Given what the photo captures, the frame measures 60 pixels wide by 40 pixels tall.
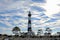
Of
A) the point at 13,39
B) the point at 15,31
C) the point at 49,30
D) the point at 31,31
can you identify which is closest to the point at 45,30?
the point at 49,30

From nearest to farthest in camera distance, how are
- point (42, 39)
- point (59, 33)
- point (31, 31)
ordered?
point (42, 39), point (59, 33), point (31, 31)

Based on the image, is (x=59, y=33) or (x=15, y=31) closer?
(x=59, y=33)

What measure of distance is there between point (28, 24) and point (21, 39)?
1495 cm

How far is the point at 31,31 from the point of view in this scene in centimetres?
9194

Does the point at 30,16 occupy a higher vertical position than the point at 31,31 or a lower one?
higher

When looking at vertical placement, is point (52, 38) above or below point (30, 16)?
below

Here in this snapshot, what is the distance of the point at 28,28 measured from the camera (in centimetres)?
9106

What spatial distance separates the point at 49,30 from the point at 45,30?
252cm

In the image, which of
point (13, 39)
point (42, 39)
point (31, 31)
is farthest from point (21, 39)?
point (31, 31)

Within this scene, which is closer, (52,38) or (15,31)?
(52,38)

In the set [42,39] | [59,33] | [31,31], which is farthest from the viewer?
[31,31]

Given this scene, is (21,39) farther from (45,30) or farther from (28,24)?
(45,30)

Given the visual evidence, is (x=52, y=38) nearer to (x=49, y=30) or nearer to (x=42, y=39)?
(x=42, y=39)

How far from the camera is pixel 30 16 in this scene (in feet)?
294
